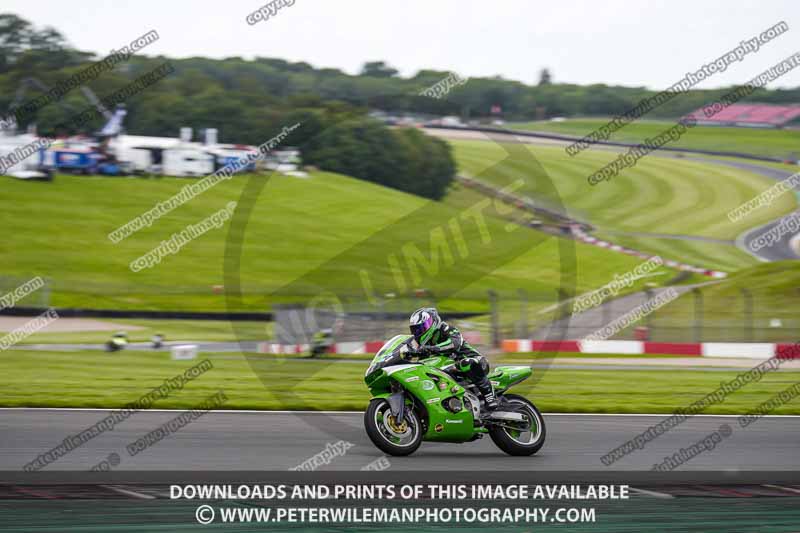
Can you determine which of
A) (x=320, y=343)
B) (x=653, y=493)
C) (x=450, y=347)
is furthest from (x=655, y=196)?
(x=653, y=493)

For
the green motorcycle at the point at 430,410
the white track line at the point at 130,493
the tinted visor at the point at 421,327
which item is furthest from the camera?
the tinted visor at the point at 421,327

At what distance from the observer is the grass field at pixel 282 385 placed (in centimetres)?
1562

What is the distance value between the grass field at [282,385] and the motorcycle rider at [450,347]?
4.62 m

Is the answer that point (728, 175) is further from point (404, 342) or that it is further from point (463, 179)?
point (404, 342)

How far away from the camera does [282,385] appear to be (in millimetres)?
18297

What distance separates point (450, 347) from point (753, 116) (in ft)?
220

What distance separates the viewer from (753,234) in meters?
52.8

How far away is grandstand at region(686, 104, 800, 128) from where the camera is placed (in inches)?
2790

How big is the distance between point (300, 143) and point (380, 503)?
136 ft

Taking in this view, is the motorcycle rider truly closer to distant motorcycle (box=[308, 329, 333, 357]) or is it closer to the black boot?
the black boot

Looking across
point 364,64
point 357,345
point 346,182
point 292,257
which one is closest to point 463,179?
point 346,182

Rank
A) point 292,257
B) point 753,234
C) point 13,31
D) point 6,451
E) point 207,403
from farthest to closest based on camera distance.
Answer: point 13,31, point 753,234, point 292,257, point 207,403, point 6,451

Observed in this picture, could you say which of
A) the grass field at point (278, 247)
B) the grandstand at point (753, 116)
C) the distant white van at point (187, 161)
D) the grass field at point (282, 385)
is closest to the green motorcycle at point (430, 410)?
the grass field at point (282, 385)

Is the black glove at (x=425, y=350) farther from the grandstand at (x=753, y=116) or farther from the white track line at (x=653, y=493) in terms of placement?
the grandstand at (x=753, y=116)
